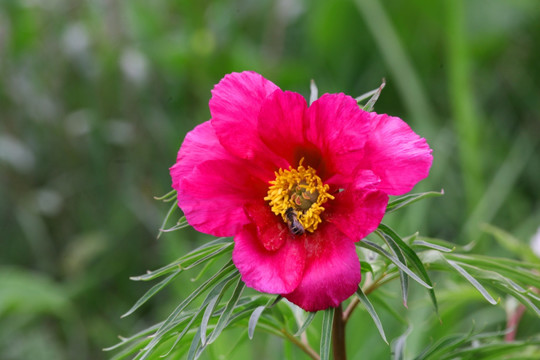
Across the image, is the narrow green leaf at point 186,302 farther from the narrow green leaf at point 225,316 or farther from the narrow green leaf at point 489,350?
the narrow green leaf at point 489,350

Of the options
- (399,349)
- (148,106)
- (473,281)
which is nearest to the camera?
(473,281)

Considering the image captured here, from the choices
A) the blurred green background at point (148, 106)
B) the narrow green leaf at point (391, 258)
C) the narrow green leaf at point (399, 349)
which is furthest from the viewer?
the blurred green background at point (148, 106)

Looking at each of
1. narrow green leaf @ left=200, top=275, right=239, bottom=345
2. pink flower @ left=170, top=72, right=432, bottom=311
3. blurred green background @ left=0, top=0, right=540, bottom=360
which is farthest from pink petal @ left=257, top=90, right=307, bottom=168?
blurred green background @ left=0, top=0, right=540, bottom=360

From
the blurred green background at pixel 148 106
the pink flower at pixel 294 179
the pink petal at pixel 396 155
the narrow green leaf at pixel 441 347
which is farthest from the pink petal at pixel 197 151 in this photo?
the blurred green background at pixel 148 106

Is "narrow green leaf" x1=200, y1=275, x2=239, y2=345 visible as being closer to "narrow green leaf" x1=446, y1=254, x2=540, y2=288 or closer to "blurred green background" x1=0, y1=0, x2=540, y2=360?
"narrow green leaf" x1=446, y1=254, x2=540, y2=288

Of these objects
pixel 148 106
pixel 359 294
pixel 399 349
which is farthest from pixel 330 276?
pixel 148 106

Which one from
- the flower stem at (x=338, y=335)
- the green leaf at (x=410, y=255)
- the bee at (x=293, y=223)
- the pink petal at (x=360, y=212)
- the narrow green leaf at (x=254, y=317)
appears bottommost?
the flower stem at (x=338, y=335)

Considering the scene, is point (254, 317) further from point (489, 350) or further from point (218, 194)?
point (489, 350)
